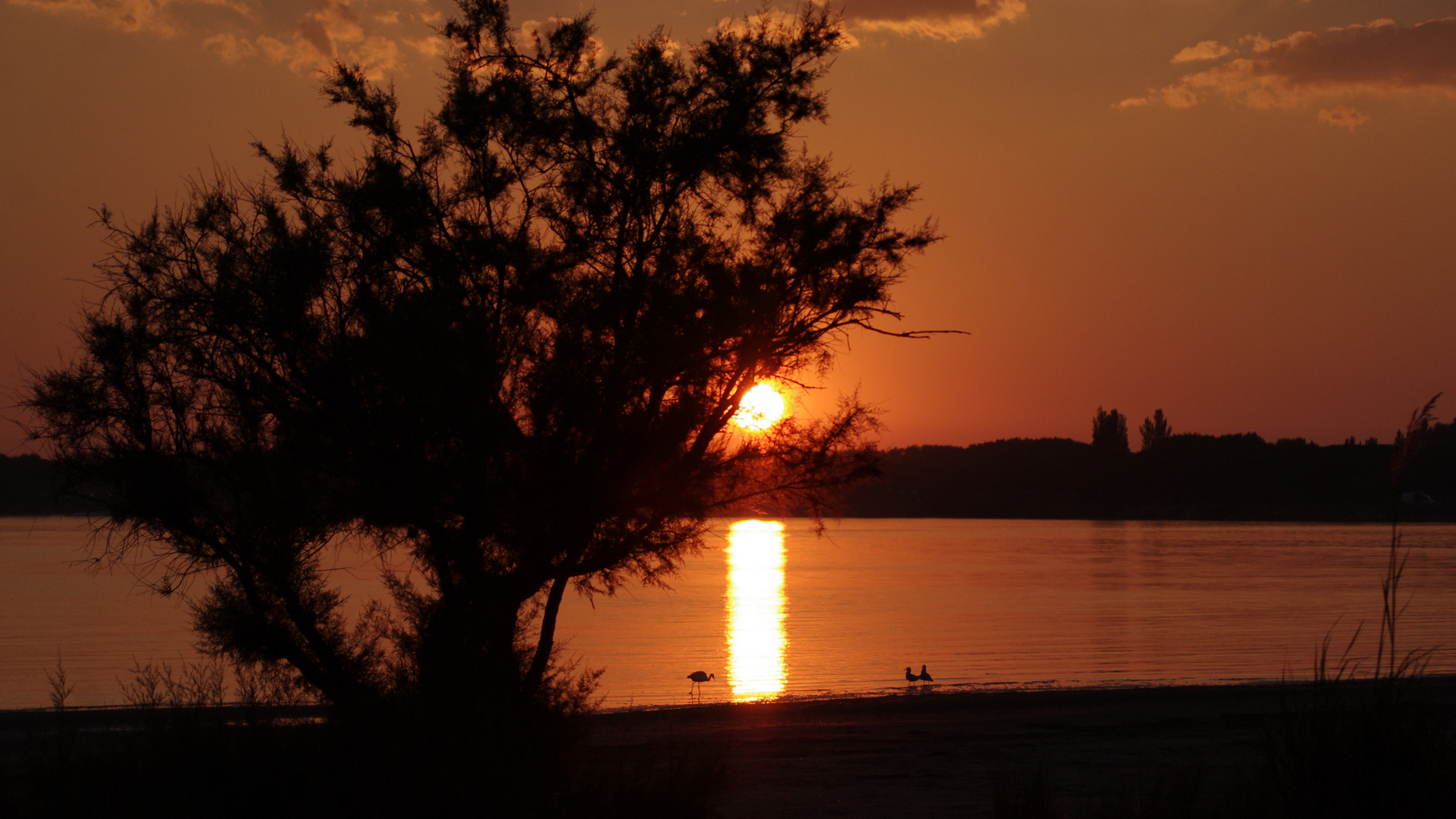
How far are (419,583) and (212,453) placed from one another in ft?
92.9

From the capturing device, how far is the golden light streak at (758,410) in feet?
36.8

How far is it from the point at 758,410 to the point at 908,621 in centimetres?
2976

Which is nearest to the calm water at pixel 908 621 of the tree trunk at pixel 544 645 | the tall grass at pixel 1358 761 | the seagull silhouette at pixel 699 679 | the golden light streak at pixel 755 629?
the golden light streak at pixel 755 629

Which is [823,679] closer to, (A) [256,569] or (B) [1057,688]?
(B) [1057,688]

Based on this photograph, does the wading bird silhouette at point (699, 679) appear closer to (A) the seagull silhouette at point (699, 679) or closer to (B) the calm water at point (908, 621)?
(A) the seagull silhouette at point (699, 679)

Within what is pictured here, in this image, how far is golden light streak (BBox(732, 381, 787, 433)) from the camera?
11.2m

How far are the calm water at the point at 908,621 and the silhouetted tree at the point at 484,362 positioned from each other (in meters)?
1.61

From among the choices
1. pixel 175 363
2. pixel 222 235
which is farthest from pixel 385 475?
pixel 222 235

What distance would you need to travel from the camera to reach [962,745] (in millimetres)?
13742

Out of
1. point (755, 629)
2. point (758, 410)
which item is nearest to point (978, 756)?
point (758, 410)

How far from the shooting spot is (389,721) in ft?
24.1

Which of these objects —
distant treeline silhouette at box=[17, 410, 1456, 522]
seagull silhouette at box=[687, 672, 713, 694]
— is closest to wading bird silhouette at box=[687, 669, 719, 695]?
seagull silhouette at box=[687, 672, 713, 694]

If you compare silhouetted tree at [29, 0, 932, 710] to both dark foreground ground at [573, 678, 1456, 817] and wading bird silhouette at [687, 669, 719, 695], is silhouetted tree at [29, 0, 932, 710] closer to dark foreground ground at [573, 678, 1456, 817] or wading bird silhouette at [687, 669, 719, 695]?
dark foreground ground at [573, 678, 1456, 817]

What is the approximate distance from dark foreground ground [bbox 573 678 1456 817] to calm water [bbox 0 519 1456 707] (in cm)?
279
